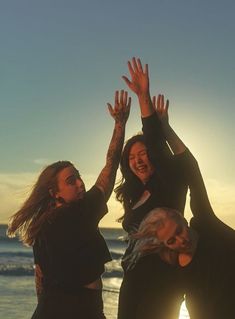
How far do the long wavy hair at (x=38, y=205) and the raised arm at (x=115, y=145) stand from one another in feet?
1.07

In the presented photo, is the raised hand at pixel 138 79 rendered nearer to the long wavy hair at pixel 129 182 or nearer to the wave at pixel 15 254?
the long wavy hair at pixel 129 182

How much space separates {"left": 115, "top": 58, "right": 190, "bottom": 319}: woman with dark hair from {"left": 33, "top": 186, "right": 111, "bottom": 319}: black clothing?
324 mm

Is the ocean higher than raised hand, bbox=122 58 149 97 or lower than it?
lower

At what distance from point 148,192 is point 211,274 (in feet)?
5.05

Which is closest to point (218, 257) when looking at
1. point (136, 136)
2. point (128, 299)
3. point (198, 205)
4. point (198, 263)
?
point (198, 263)

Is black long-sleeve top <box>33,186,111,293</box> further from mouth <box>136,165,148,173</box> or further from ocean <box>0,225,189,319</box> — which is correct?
ocean <box>0,225,189,319</box>

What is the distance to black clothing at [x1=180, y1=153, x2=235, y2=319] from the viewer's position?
12.5ft

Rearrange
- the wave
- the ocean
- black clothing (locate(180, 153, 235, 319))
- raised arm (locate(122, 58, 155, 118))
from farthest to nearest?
the wave
the ocean
raised arm (locate(122, 58, 155, 118))
black clothing (locate(180, 153, 235, 319))

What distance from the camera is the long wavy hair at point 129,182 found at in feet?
17.8

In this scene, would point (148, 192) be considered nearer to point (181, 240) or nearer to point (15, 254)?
point (181, 240)

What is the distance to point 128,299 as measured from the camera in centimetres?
429

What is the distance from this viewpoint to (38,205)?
213 inches

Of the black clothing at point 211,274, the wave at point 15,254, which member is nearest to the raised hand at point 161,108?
the black clothing at point 211,274

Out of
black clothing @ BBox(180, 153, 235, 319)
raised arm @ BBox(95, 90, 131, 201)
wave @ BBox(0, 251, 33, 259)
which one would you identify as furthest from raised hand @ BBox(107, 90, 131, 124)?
wave @ BBox(0, 251, 33, 259)
